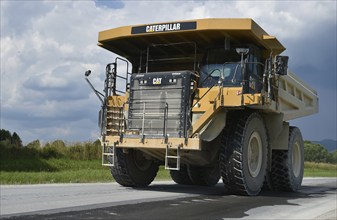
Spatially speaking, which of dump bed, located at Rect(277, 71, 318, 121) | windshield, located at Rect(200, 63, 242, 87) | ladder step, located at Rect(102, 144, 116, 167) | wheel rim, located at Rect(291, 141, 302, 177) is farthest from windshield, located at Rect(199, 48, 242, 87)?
wheel rim, located at Rect(291, 141, 302, 177)

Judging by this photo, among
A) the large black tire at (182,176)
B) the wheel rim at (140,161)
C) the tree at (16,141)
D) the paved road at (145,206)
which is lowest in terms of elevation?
the paved road at (145,206)

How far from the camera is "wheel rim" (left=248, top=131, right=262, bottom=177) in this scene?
927cm

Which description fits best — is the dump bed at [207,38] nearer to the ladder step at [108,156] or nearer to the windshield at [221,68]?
the windshield at [221,68]

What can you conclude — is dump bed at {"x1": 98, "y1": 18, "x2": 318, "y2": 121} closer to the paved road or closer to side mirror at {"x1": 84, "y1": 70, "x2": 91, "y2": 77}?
side mirror at {"x1": 84, "y1": 70, "x2": 91, "y2": 77}

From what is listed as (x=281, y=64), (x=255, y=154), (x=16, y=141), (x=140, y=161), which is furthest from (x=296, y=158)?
(x=16, y=141)

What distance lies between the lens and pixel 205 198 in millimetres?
8492

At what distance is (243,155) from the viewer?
8.69 metres

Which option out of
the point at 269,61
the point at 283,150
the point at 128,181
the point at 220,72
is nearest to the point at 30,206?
the point at 128,181

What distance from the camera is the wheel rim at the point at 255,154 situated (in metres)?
9.27

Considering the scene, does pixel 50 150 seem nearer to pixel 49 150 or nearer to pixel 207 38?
pixel 49 150

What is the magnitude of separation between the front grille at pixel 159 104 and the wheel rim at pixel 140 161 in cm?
125

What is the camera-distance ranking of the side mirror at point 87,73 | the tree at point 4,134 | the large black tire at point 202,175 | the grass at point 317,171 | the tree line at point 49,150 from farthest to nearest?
the tree at point 4,134 < the grass at point 317,171 < the tree line at point 49,150 < the large black tire at point 202,175 < the side mirror at point 87,73

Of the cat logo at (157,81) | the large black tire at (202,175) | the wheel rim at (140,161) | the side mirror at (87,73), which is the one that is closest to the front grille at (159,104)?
the cat logo at (157,81)

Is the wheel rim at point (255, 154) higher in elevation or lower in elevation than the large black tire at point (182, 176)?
higher
